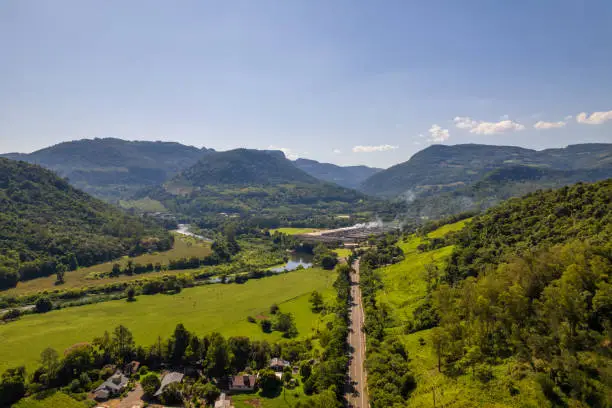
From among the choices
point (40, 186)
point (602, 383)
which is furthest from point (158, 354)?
point (40, 186)

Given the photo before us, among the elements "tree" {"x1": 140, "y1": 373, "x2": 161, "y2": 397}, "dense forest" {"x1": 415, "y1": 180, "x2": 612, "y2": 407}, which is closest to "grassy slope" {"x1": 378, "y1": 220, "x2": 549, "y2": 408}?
"dense forest" {"x1": 415, "y1": 180, "x2": 612, "y2": 407}

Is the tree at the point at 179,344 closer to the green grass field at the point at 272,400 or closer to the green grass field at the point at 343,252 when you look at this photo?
the green grass field at the point at 272,400

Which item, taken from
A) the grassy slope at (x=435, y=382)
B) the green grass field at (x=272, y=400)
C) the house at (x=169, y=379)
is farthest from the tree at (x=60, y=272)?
the grassy slope at (x=435, y=382)

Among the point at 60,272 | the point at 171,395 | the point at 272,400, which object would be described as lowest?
the point at 272,400

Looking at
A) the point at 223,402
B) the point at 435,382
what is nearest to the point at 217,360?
the point at 223,402

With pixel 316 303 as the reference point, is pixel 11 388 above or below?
above

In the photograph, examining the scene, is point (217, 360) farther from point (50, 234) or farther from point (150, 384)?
point (50, 234)
